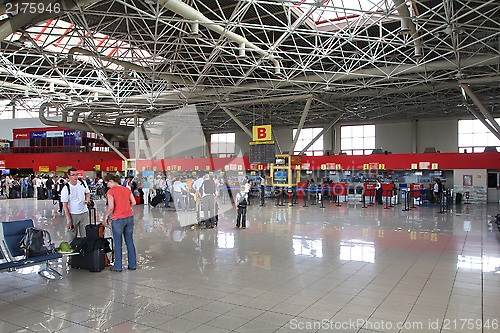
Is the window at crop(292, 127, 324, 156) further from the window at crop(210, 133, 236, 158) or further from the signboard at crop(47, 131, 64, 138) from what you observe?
the signboard at crop(47, 131, 64, 138)

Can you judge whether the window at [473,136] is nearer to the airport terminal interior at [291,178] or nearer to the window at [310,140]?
the airport terminal interior at [291,178]

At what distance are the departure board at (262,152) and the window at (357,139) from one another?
15739 mm

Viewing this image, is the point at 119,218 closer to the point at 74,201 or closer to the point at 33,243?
the point at 33,243

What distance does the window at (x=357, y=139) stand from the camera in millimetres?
36812

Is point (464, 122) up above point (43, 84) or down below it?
below

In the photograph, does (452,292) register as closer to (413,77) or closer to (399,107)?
(413,77)

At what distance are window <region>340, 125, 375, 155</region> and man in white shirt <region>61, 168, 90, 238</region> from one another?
105ft

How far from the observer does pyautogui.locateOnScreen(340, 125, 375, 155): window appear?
36.8 m

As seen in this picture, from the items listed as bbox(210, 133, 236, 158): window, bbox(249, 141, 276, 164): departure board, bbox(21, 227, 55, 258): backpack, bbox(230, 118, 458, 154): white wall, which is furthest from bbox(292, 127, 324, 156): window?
bbox(21, 227, 55, 258): backpack

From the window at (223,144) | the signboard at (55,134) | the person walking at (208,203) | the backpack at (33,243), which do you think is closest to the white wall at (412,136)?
the window at (223,144)

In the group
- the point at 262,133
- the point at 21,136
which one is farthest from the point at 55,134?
the point at 262,133

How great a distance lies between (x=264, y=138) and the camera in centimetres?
2380

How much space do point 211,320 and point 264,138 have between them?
19.9 m

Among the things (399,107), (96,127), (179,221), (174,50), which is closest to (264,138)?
(174,50)
